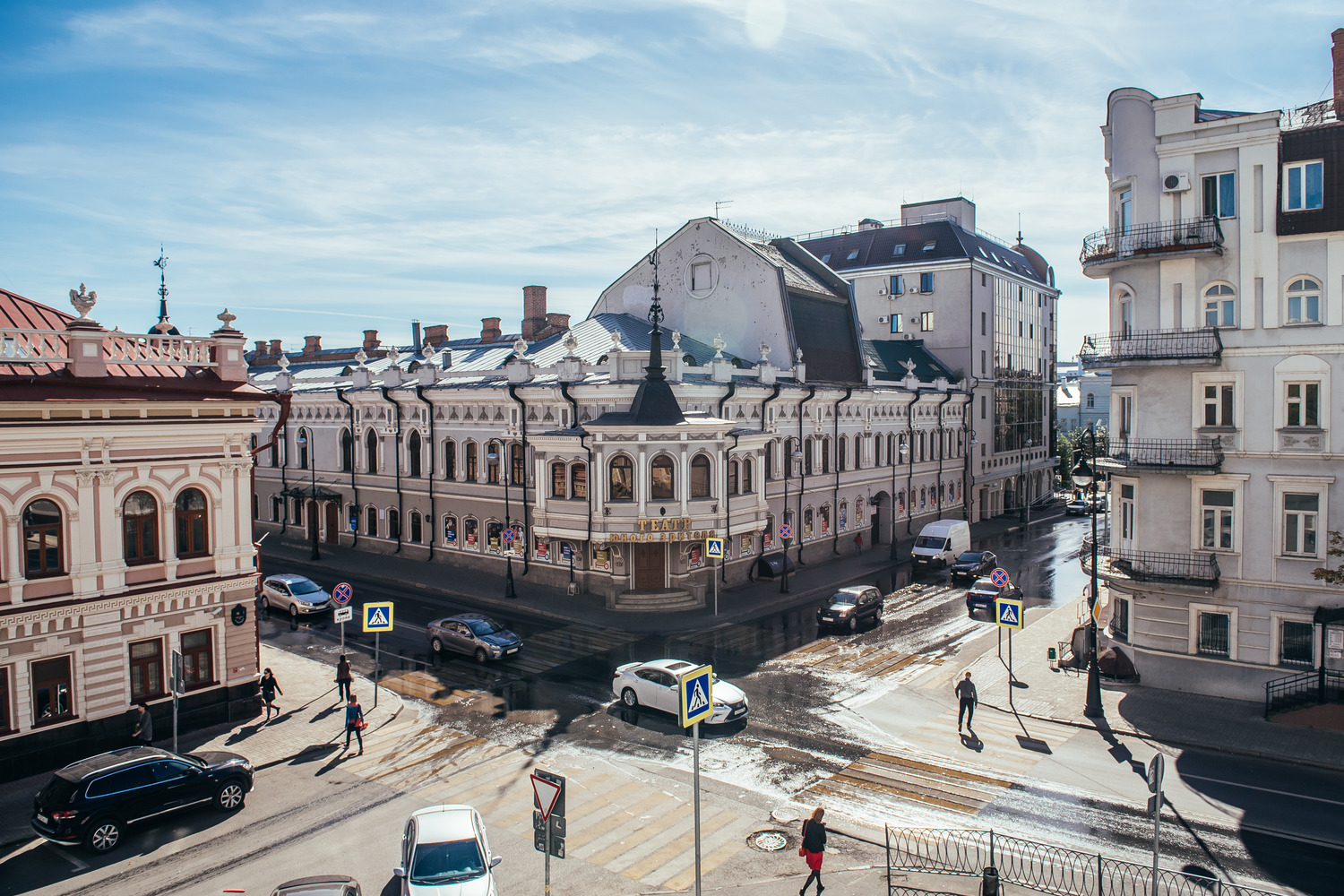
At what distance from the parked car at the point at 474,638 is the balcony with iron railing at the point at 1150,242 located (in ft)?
69.0

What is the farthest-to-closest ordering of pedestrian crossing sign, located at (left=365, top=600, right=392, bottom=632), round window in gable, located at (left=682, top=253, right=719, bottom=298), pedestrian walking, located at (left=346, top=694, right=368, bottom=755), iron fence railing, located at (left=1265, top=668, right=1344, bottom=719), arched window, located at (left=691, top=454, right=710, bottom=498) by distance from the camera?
round window in gable, located at (left=682, top=253, right=719, bottom=298) < arched window, located at (left=691, top=454, right=710, bottom=498) < pedestrian crossing sign, located at (left=365, top=600, right=392, bottom=632) < iron fence railing, located at (left=1265, top=668, right=1344, bottom=719) < pedestrian walking, located at (left=346, top=694, right=368, bottom=755)

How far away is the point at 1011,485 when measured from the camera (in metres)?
64.4

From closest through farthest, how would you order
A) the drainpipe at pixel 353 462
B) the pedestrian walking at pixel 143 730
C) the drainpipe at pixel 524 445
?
the pedestrian walking at pixel 143 730
the drainpipe at pixel 524 445
the drainpipe at pixel 353 462

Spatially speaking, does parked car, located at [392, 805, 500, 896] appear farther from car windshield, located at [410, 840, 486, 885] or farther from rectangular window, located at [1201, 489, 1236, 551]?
rectangular window, located at [1201, 489, 1236, 551]

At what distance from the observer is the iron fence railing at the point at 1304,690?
847 inches

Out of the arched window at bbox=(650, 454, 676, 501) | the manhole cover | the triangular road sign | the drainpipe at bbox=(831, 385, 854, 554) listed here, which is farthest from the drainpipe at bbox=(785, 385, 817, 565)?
the triangular road sign

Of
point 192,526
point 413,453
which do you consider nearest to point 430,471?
point 413,453

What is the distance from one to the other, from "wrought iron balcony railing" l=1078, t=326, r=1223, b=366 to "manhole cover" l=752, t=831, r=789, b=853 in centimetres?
1700

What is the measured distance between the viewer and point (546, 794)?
38.5 ft

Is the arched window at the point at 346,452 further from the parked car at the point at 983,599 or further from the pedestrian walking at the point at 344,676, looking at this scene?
the parked car at the point at 983,599

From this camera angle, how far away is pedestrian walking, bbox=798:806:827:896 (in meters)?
13.0

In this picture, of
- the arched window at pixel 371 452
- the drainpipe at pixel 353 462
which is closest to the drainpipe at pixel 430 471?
the arched window at pixel 371 452

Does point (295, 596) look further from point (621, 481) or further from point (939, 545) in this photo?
point (939, 545)

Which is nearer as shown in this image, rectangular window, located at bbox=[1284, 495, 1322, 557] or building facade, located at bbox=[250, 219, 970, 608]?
rectangular window, located at bbox=[1284, 495, 1322, 557]
